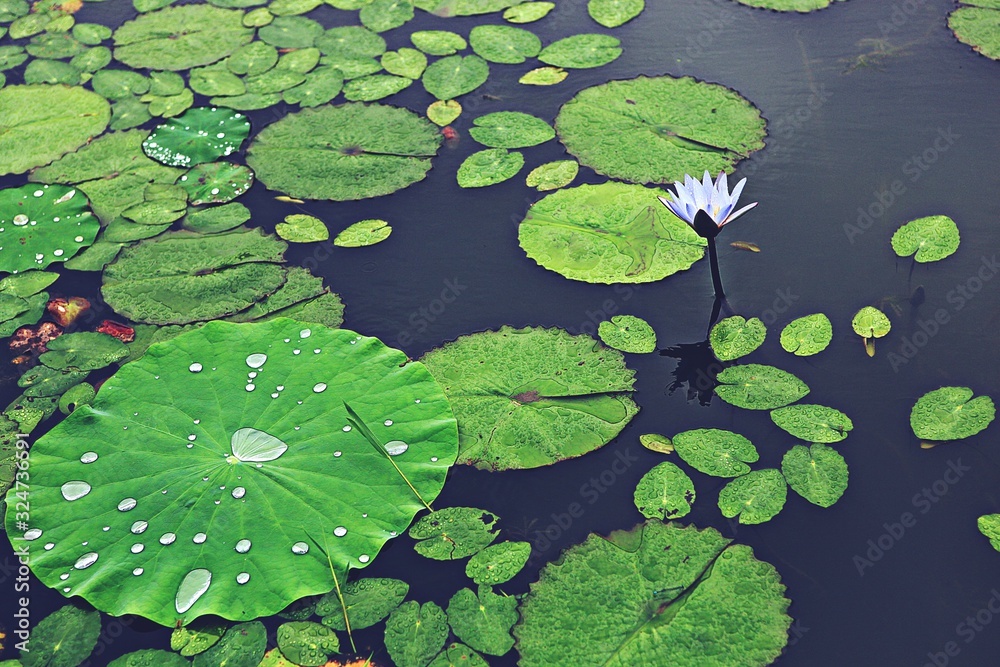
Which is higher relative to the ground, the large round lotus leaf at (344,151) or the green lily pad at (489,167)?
the green lily pad at (489,167)

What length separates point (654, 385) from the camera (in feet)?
12.7

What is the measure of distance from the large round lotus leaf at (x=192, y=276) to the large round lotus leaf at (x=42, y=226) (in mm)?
371

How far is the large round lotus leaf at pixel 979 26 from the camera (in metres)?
5.52

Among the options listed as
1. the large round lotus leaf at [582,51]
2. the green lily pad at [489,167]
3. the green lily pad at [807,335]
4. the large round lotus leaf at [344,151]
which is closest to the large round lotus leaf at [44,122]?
the large round lotus leaf at [344,151]

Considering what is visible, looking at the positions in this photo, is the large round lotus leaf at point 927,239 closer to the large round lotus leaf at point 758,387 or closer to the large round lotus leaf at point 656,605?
the large round lotus leaf at point 758,387

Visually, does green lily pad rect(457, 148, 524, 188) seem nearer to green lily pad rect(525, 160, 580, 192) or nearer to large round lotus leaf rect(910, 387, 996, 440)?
green lily pad rect(525, 160, 580, 192)

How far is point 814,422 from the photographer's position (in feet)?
11.8

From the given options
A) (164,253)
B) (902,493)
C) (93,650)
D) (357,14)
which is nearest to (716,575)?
(902,493)

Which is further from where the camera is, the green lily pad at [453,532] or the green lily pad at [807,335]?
the green lily pad at [807,335]

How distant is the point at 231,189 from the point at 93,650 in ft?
9.56

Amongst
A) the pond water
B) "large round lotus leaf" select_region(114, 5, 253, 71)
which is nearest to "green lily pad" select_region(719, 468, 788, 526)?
the pond water

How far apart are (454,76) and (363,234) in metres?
1.68

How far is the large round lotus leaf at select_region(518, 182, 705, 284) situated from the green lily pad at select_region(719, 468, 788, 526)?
1252mm

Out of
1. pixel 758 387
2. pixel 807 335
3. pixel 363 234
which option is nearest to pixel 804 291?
pixel 807 335
